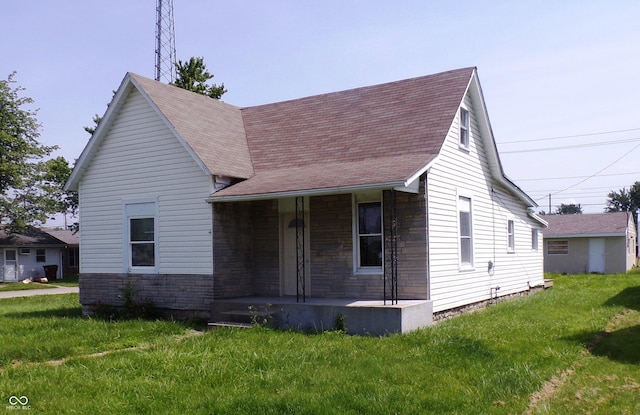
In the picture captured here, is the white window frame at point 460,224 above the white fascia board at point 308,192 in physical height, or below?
below

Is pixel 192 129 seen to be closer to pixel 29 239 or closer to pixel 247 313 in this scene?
pixel 247 313

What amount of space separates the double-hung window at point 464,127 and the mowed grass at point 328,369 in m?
4.89

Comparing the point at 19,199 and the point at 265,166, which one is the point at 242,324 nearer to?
the point at 265,166

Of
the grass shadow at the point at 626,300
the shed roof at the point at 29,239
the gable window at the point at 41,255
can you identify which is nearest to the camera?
the grass shadow at the point at 626,300

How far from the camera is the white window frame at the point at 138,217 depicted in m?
15.2

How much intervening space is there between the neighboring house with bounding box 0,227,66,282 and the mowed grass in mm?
28593

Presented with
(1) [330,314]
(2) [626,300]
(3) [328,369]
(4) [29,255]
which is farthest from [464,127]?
(4) [29,255]

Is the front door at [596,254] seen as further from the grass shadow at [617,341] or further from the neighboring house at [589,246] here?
the grass shadow at [617,341]

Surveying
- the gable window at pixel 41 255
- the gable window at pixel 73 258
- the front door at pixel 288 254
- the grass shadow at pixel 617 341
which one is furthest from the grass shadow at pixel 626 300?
the gable window at pixel 73 258

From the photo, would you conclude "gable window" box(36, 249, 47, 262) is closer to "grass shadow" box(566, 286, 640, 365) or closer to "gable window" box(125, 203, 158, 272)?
"gable window" box(125, 203, 158, 272)

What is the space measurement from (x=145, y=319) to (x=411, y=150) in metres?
7.25

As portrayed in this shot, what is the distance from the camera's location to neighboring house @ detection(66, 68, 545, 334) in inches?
520

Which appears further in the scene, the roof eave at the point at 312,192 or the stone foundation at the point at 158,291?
the stone foundation at the point at 158,291

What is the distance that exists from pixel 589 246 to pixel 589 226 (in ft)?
4.26
